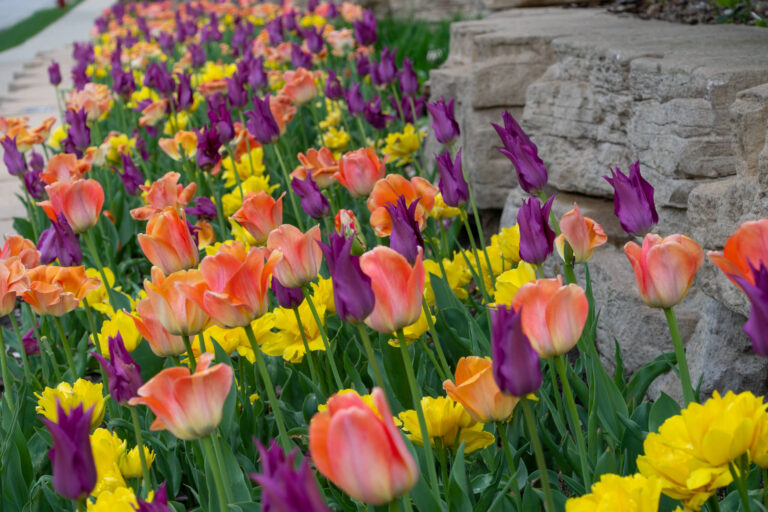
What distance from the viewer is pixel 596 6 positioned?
4320mm

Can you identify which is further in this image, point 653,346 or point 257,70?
point 257,70

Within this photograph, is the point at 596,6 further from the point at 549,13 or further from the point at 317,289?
the point at 317,289

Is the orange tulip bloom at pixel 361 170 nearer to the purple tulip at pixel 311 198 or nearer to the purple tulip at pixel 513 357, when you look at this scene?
the purple tulip at pixel 311 198

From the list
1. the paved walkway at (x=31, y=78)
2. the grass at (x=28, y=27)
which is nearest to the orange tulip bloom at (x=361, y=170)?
the paved walkway at (x=31, y=78)

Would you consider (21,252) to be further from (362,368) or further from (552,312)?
(552,312)

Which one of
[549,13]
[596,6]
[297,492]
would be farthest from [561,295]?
[596,6]

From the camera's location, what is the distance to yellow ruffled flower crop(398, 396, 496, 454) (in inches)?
50.8

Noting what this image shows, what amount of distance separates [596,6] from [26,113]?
182 inches

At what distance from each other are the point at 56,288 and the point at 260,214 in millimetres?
401

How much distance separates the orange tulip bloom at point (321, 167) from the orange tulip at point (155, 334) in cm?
99

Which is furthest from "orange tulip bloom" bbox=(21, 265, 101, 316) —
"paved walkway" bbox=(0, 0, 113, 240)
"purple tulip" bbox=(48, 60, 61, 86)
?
"purple tulip" bbox=(48, 60, 61, 86)

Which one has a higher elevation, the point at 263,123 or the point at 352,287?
the point at 352,287

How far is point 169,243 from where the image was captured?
1582 mm

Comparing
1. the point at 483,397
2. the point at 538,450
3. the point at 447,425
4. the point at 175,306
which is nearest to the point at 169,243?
the point at 175,306
